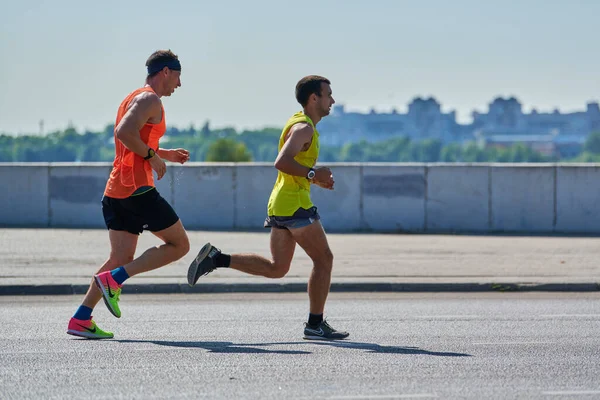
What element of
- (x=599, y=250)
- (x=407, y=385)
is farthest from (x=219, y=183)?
(x=407, y=385)

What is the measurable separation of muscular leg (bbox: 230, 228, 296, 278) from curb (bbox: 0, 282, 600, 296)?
3566 millimetres

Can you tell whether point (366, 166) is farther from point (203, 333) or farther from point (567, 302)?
point (203, 333)

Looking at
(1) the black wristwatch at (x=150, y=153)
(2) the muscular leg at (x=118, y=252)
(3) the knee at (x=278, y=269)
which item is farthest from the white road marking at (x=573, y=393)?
(2) the muscular leg at (x=118, y=252)

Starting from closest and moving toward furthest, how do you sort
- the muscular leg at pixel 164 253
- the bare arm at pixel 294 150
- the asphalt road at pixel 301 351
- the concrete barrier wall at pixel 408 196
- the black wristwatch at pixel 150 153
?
the asphalt road at pixel 301 351
the black wristwatch at pixel 150 153
the bare arm at pixel 294 150
the muscular leg at pixel 164 253
the concrete barrier wall at pixel 408 196

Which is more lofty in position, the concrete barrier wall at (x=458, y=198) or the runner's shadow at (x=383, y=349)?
the concrete barrier wall at (x=458, y=198)

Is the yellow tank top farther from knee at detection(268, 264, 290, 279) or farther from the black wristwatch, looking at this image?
the black wristwatch

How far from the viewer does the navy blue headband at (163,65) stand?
25.5 ft

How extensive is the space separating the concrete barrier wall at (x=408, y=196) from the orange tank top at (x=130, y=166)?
36.9ft

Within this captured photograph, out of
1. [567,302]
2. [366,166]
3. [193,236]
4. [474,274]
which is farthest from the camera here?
[366,166]

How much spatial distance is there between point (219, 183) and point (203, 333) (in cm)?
1102

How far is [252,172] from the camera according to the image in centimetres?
1906

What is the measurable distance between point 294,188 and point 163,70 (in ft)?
3.83

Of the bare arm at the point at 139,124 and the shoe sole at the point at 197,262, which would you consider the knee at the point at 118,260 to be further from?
the bare arm at the point at 139,124

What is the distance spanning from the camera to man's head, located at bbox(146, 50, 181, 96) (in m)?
7.76
